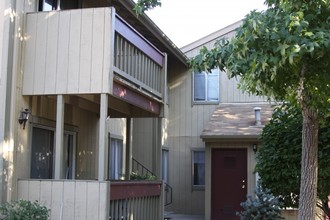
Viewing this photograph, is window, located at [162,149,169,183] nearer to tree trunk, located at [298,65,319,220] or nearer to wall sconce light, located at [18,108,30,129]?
wall sconce light, located at [18,108,30,129]

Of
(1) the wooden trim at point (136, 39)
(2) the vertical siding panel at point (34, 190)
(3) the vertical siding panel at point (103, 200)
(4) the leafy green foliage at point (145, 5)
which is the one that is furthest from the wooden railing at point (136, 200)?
(4) the leafy green foliage at point (145, 5)

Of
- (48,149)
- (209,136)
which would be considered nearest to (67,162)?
(48,149)

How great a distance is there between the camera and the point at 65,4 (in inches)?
467

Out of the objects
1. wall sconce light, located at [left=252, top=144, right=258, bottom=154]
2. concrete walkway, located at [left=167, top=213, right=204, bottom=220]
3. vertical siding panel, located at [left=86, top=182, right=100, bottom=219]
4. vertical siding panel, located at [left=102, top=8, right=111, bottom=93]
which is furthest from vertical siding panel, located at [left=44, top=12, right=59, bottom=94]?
wall sconce light, located at [left=252, top=144, right=258, bottom=154]

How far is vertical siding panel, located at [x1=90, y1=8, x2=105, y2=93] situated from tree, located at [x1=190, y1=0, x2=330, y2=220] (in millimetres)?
2272

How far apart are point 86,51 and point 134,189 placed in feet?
10.6

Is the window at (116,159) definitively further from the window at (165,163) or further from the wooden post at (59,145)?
the wooden post at (59,145)

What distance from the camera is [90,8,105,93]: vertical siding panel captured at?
945 centimetres

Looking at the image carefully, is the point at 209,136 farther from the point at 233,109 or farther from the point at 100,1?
the point at 100,1

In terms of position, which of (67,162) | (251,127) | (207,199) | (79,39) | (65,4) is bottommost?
(207,199)

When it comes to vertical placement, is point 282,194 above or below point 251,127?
below

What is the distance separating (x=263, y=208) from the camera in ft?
37.8

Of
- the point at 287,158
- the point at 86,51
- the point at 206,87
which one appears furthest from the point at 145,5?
the point at 206,87

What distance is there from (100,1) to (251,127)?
6068 millimetres
